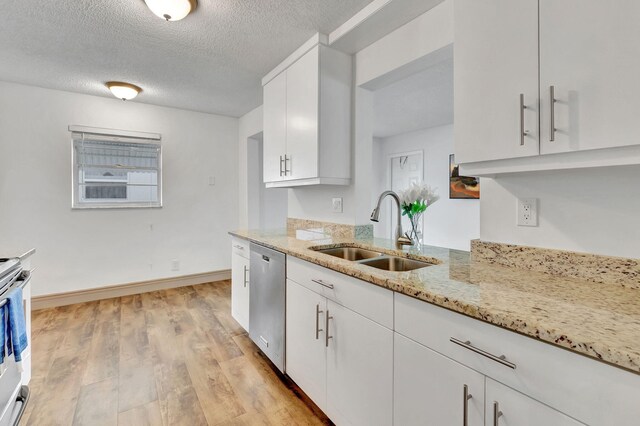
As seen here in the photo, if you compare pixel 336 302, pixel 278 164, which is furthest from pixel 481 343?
pixel 278 164

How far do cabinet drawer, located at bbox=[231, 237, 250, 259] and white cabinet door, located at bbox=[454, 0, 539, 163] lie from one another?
1.74 meters

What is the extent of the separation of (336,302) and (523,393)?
Result: 2.71ft

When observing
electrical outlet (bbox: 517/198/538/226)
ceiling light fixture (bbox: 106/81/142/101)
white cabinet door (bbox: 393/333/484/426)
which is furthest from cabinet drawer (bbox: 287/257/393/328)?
ceiling light fixture (bbox: 106/81/142/101)

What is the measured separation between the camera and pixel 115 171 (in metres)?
3.74

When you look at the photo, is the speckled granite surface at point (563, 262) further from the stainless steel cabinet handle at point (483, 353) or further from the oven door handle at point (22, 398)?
the oven door handle at point (22, 398)

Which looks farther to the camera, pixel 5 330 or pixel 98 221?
pixel 98 221

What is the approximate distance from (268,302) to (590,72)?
6.55 ft

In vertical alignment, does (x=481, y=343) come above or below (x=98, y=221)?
below

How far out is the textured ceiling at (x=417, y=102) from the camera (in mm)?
2953

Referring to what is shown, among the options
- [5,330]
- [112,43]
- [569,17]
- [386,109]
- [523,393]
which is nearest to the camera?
[523,393]

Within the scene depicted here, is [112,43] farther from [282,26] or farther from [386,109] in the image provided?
[386,109]

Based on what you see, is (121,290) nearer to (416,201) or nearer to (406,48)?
(416,201)

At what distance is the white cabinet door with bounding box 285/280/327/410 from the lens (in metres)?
1.59

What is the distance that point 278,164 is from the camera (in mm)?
2711
